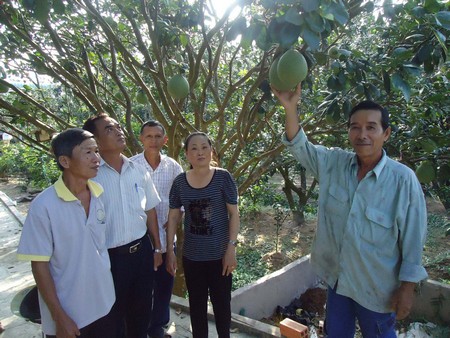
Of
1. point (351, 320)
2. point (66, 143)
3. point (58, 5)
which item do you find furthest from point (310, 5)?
point (351, 320)

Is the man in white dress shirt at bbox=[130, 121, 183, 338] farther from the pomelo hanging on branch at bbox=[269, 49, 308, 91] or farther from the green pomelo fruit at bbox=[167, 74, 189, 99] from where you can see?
the pomelo hanging on branch at bbox=[269, 49, 308, 91]

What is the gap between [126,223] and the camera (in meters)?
1.92

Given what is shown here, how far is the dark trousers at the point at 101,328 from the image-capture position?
5.50ft

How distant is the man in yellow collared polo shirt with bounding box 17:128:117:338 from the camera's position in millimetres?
1495

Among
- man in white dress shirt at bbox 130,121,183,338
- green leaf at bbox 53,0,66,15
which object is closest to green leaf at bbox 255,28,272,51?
green leaf at bbox 53,0,66,15

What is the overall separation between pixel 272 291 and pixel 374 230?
7.60 feet

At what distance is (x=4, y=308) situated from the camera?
130 inches

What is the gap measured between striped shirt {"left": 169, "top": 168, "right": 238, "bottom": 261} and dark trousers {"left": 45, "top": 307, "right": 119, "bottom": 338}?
1.79 ft

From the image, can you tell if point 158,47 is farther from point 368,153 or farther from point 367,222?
point 367,222

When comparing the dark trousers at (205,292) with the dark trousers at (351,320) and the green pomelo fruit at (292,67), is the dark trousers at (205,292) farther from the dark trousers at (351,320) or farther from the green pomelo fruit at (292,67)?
the green pomelo fruit at (292,67)

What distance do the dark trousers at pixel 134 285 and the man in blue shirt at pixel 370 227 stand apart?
98 cm

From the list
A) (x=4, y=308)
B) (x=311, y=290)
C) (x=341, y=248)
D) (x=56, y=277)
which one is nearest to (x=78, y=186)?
(x=56, y=277)

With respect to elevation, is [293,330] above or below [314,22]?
below

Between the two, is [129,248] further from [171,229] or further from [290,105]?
[290,105]
